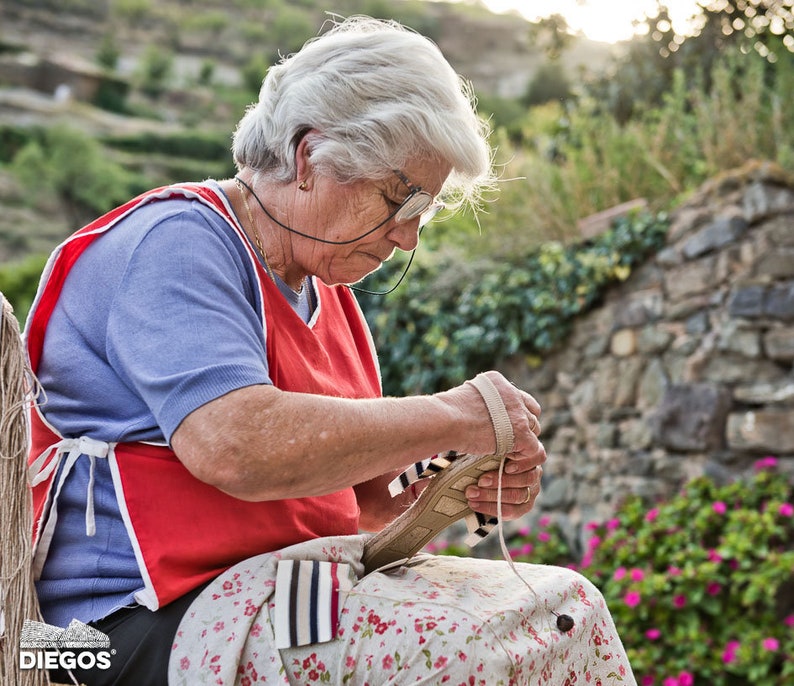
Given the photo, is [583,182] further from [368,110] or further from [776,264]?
[368,110]

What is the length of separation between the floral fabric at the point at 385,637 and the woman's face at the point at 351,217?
0.59 meters

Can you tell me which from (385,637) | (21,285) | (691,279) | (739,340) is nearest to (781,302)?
(739,340)

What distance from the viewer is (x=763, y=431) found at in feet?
14.0

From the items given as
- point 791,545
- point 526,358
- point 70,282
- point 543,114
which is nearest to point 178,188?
point 70,282

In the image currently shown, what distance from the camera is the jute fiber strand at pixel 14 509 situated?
4.73ft

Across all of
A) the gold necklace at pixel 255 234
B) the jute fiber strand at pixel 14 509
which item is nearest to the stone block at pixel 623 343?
the gold necklace at pixel 255 234

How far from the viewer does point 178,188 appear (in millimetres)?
1646

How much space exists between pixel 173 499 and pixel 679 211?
13.5 feet

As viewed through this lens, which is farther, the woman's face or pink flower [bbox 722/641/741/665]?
pink flower [bbox 722/641/741/665]

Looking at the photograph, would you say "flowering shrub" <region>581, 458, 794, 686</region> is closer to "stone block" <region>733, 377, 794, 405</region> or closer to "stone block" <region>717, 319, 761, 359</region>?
"stone block" <region>733, 377, 794, 405</region>

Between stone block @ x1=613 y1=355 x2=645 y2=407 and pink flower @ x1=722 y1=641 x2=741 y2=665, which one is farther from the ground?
stone block @ x1=613 y1=355 x2=645 y2=407

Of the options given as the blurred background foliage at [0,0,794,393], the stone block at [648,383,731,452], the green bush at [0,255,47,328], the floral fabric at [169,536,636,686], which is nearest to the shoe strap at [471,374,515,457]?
the floral fabric at [169,536,636,686]

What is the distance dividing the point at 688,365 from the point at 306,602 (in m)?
3.64

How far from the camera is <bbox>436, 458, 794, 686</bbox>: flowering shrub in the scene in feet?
12.5
